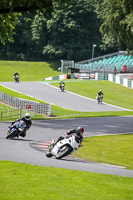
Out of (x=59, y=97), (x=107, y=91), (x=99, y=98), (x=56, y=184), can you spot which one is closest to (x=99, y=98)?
(x=99, y=98)

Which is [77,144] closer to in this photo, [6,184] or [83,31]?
[6,184]

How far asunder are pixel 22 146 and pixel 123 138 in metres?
8.21

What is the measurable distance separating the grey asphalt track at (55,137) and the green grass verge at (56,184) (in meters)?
1.69

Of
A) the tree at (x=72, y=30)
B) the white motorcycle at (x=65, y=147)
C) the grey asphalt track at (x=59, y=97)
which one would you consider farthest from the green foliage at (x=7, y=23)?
the tree at (x=72, y=30)

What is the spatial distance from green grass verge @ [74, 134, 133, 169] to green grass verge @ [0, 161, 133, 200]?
5.38 m

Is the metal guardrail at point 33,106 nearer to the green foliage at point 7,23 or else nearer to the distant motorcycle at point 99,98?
the green foliage at point 7,23

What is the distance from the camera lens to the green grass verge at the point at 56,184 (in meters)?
10.1

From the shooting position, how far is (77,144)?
1730 centimetres

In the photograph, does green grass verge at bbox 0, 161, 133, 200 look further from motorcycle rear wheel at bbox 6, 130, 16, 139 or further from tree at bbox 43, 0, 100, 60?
tree at bbox 43, 0, 100, 60

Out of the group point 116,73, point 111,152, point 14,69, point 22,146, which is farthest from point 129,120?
point 14,69

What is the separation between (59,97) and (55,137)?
2591cm

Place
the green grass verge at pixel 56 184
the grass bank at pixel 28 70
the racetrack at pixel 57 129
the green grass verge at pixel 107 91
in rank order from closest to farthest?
the green grass verge at pixel 56 184
the racetrack at pixel 57 129
the green grass verge at pixel 107 91
the grass bank at pixel 28 70

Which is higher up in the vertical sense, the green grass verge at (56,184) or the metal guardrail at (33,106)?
the green grass verge at (56,184)

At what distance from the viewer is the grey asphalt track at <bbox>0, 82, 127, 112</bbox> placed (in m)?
45.4
